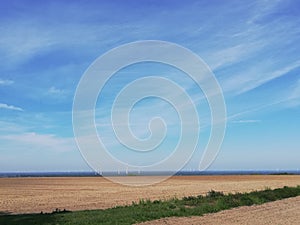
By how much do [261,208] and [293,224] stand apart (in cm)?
749

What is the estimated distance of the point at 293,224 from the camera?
2152 cm

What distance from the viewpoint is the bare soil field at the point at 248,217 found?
22.2m

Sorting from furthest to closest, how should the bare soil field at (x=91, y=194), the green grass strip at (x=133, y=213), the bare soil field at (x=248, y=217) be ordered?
the bare soil field at (x=91, y=194)
the green grass strip at (x=133, y=213)
the bare soil field at (x=248, y=217)

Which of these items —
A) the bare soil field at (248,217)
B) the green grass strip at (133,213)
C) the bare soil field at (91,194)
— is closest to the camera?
the bare soil field at (248,217)

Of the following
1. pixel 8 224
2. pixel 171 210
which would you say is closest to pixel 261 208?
pixel 171 210

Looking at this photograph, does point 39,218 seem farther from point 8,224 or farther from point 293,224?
point 293,224

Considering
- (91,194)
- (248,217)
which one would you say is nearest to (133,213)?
(248,217)

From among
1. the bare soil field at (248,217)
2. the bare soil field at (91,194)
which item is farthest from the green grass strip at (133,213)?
the bare soil field at (91,194)

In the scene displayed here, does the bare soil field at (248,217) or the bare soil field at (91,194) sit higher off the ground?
the bare soil field at (91,194)

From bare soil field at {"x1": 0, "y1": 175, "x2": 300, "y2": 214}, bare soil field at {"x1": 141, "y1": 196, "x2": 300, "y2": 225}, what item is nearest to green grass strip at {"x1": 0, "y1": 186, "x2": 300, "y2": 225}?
bare soil field at {"x1": 141, "y1": 196, "x2": 300, "y2": 225}

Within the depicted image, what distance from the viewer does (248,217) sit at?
24.3 meters

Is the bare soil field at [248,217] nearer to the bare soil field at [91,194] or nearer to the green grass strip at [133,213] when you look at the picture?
the green grass strip at [133,213]

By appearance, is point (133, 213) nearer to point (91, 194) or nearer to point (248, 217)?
point (248, 217)

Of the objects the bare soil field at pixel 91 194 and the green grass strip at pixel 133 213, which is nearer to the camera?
the green grass strip at pixel 133 213
